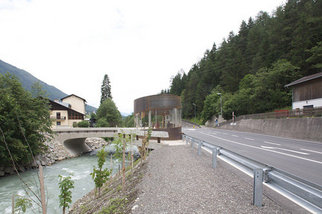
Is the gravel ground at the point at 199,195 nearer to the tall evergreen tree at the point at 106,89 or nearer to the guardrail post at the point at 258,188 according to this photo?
the guardrail post at the point at 258,188

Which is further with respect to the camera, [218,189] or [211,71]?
[211,71]

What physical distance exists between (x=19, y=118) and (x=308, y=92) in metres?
33.5

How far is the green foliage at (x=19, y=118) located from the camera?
1469 centimetres

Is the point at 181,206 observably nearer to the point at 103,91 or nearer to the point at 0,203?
the point at 0,203

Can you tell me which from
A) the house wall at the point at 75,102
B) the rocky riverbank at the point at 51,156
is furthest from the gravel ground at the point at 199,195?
the house wall at the point at 75,102

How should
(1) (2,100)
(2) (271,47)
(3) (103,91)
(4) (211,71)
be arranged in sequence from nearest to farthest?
(1) (2,100) < (2) (271,47) < (4) (211,71) < (3) (103,91)

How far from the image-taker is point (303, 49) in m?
29.3

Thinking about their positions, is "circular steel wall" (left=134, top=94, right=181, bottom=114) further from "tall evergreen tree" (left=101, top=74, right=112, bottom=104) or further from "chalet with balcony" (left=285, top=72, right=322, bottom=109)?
"tall evergreen tree" (left=101, top=74, right=112, bottom=104)

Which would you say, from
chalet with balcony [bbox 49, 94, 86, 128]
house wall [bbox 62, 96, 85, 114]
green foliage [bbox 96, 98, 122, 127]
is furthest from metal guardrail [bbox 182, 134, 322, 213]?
house wall [bbox 62, 96, 85, 114]

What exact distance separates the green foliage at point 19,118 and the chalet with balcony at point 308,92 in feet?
101

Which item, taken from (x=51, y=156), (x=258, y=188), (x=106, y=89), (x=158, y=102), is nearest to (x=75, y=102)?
(x=106, y=89)

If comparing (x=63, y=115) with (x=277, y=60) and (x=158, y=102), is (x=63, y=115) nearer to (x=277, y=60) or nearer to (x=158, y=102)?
(x=158, y=102)

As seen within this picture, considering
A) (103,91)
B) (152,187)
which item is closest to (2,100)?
(152,187)

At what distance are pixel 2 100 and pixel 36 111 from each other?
335cm
